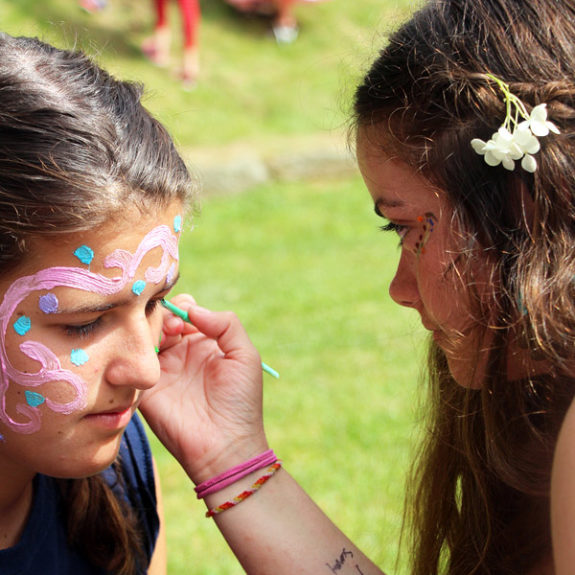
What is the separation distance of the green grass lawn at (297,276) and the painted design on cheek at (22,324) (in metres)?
0.64

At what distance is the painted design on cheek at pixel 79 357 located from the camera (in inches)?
59.0

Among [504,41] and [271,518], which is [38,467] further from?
[504,41]

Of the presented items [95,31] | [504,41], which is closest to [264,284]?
[504,41]

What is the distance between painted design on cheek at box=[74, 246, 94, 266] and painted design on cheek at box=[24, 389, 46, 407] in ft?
0.85

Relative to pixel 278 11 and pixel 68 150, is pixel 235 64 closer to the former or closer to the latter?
pixel 278 11

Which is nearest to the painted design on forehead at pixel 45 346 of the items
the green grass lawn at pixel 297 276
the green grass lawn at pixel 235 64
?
the green grass lawn at pixel 297 276

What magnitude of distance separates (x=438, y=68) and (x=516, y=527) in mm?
1082

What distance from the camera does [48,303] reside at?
4.80ft

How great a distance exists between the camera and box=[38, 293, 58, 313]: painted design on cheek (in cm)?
146

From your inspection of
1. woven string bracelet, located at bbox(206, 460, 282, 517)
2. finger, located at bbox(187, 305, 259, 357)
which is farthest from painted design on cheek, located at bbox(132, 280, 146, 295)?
woven string bracelet, located at bbox(206, 460, 282, 517)

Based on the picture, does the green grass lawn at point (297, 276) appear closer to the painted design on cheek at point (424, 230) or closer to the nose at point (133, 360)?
the painted design on cheek at point (424, 230)

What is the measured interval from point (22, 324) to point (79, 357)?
0.39ft

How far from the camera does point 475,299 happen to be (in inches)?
65.4

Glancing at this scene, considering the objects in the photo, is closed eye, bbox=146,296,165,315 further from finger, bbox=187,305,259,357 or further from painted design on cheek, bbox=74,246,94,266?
finger, bbox=187,305,259,357
